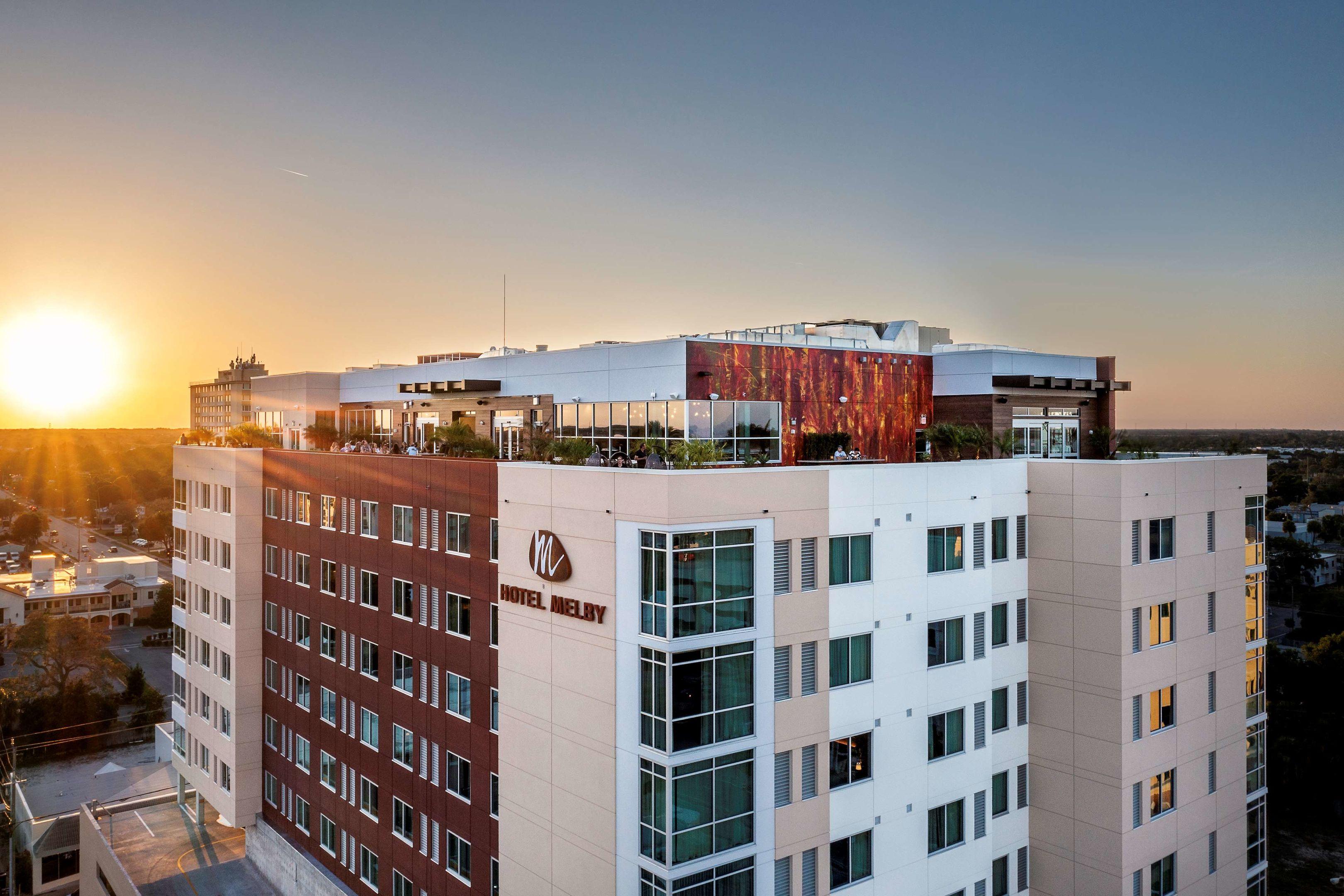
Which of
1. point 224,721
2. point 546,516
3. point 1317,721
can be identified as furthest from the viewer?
point 1317,721

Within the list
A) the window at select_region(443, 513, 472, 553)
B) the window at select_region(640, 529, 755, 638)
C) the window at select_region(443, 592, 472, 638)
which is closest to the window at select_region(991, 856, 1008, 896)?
the window at select_region(640, 529, 755, 638)

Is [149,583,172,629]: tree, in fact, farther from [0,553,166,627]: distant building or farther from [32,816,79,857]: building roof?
[32,816,79,857]: building roof

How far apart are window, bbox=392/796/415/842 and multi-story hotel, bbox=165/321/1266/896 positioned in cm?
33

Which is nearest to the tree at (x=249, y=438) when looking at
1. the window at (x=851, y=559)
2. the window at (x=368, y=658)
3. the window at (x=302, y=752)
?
the window at (x=302, y=752)

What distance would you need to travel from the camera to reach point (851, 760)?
77.3 feet

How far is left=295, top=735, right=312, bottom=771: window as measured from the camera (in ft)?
127

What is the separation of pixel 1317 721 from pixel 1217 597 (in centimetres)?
4877

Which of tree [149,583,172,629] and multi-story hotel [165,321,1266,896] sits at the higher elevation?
multi-story hotel [165,321,1266,896]

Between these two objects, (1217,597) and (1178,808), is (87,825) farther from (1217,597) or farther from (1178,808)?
(1217,597)

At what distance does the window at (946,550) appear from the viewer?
2548 cm

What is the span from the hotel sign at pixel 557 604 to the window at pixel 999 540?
14.0 meters

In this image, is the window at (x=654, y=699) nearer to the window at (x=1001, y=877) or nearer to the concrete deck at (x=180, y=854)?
the window at (x=1001, y=877)

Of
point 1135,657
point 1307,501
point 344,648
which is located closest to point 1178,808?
point 1135,657

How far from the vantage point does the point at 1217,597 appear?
2958cm
